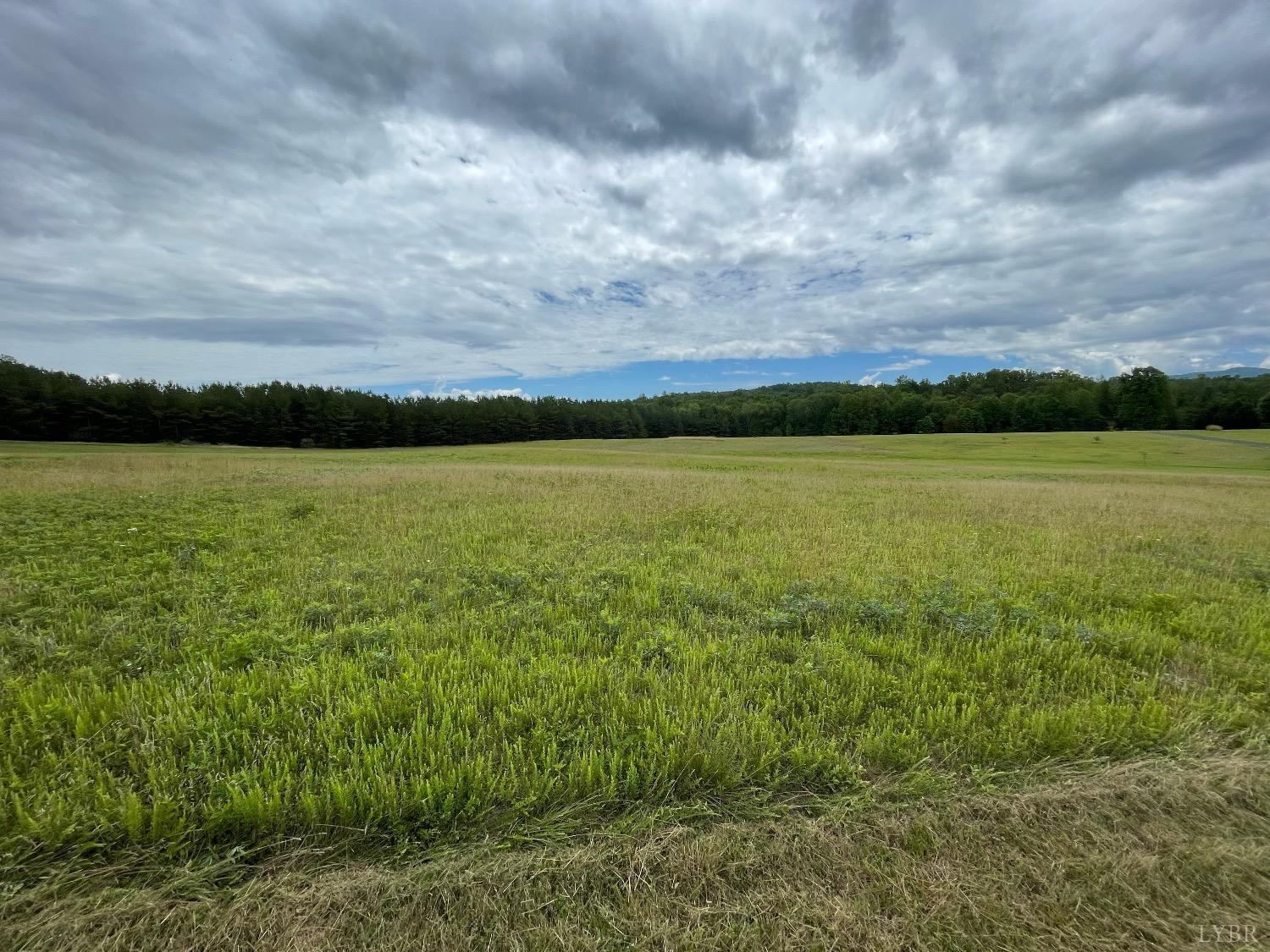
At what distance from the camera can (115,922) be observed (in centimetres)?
229

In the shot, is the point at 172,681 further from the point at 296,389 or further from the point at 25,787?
the point at 296,389

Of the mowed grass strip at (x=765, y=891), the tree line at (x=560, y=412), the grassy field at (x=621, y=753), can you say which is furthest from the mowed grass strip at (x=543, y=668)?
the tree line at (x=560, y=412)

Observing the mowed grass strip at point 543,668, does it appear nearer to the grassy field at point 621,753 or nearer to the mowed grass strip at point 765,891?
the grassy field at point 621,753

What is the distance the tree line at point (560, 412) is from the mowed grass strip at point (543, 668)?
7755cm

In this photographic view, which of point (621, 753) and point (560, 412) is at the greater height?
point (560, 412)

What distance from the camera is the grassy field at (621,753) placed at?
8.09ft

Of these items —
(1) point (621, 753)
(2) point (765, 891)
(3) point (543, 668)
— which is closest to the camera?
(2) point (765, 891)

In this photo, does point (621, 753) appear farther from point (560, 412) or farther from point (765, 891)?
point (560, 412)

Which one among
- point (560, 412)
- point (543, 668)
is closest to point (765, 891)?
point (543, 668)

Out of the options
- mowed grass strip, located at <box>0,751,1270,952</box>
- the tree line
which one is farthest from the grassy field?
the tree line

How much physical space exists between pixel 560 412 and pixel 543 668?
360ft

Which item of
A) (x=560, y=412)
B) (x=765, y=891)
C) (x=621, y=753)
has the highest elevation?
(x=560, y=412)

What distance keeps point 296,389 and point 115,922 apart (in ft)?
323

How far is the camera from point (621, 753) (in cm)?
351
